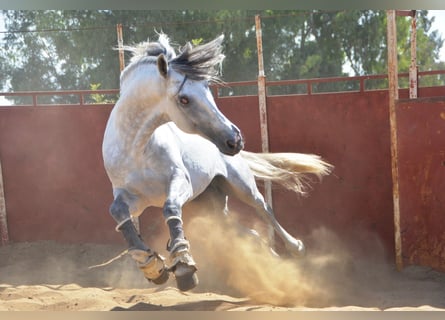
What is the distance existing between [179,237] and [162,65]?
87cm

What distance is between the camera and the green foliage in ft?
29.1

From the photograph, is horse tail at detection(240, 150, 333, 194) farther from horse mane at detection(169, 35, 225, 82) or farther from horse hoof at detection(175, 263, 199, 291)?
horse hoof at detection(175, 263, 199, 291)

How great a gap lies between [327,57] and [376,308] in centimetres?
949

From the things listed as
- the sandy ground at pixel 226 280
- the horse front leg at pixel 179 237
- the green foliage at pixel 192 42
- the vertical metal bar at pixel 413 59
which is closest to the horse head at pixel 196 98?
the horse front leg at pixel 179 237

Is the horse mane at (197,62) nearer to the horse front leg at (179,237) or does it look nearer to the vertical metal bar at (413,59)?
the horse front leg at (179,237)

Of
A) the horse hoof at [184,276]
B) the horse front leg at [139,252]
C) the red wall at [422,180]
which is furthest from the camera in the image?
the red wall at [422,180]

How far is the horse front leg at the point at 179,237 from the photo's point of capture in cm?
313

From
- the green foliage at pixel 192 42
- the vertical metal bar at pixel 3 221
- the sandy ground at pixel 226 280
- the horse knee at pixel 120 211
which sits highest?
the green foliage at pixel 192 42

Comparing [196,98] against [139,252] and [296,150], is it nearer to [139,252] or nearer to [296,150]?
[139,252]

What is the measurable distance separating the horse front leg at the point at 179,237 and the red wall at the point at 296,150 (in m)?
1.65

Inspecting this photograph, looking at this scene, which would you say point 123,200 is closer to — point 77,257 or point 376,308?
point 376,308

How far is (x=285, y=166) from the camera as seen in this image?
468 centimetres

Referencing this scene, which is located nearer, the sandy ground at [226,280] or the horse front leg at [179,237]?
the horse front leg at [179,237]

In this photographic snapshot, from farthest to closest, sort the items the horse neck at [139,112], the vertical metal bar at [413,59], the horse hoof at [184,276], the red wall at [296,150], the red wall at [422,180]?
the vertical metal bar at [413,59] < the red wall at [296,150] < the red wall at [422,180] < the horse neck at [139,112] < the horse hoof at [184,276]
